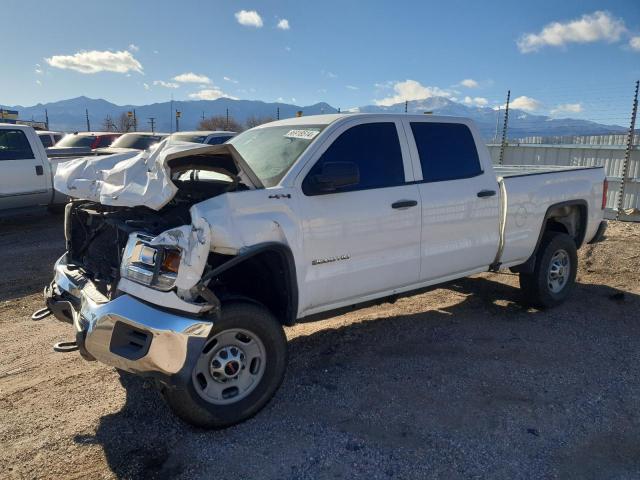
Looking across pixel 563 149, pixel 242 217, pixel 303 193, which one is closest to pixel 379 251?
pixel 303 193

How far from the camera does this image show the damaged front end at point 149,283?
3.01 m

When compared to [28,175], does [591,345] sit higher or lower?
lower

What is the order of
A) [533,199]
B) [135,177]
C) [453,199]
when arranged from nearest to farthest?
[135,177], [453,199], [533,199]

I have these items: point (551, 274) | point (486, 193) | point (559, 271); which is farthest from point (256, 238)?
point (559, 271)

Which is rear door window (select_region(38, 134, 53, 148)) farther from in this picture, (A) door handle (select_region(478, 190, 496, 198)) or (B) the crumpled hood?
(A) door handle (select_region(478, 190, 496, 198))

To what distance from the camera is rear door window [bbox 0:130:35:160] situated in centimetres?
972

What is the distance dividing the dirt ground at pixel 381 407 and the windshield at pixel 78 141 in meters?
11.9

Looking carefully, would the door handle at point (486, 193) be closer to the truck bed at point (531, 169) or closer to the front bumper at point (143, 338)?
the truck bed at point (531, 169)

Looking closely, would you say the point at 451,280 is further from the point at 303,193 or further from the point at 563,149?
the point at 563,149

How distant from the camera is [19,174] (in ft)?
32.0

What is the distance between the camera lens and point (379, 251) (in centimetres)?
414

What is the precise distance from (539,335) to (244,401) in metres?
3.11

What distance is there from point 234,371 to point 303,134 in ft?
6.29

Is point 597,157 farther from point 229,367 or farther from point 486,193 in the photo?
point 229,367
